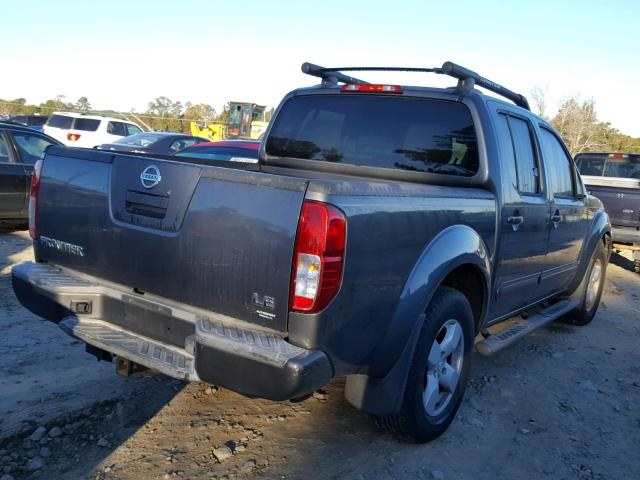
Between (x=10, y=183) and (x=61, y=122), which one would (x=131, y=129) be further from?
(x=10, y=183)

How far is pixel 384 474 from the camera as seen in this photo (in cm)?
302

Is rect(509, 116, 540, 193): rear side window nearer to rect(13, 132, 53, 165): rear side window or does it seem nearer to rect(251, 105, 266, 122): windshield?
rect(13, 132, 53, 165): rear side window

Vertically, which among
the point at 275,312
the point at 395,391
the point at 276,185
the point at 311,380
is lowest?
the point at 395,391

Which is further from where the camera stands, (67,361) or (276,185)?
(67,361)

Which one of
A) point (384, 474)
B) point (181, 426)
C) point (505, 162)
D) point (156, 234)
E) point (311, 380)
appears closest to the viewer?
point (311, 380)

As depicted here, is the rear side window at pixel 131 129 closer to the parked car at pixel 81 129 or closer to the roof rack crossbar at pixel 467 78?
the parked car at pixel 81 129

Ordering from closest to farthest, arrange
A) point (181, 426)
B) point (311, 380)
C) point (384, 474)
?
point (311, 380) < point (384, 474) < point (181, 426)

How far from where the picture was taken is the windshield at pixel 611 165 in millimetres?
10914

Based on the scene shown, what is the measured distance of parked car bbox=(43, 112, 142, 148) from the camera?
20766mm

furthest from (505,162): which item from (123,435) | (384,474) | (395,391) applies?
(123,435)

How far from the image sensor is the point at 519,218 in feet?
13.0

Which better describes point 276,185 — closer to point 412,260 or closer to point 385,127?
point 412,260

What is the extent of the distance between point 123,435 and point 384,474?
A: 145 centimetres

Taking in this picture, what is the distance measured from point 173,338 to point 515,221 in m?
2.43
